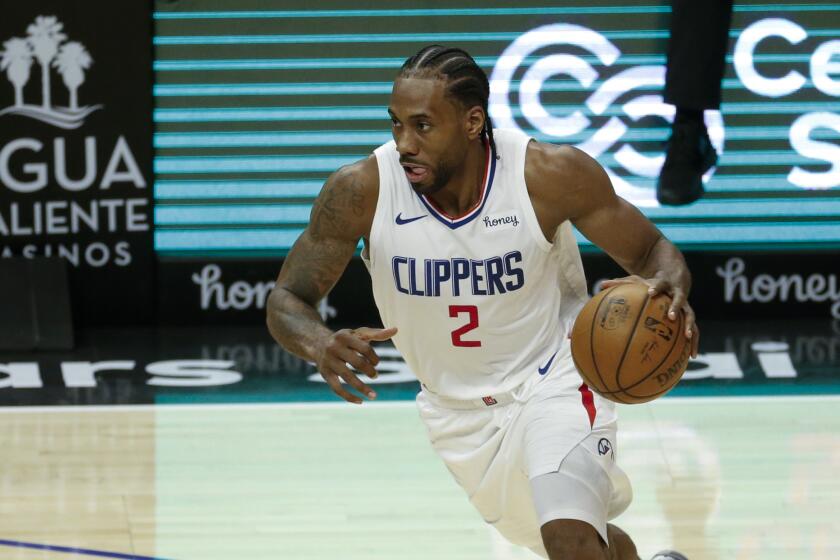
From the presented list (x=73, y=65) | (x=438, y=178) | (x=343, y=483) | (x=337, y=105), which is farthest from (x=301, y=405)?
(x=438, y=178)

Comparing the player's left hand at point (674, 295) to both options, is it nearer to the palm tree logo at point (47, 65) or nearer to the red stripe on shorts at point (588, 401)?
the red stripe on shorts at point (588, 401)

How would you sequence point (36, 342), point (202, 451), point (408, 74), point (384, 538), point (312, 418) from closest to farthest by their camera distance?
1. point (408, 74)
2. point (384, 538)
3. point (202, 451)
4. point (312, 418)
5. point (36, 342)

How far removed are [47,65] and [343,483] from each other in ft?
12.2

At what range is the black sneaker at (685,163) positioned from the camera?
857cm

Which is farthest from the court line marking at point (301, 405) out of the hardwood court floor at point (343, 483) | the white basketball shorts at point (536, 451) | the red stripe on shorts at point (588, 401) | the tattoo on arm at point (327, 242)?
the red stripe on shorts at point (588, 401)

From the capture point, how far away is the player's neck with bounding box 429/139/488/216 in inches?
166

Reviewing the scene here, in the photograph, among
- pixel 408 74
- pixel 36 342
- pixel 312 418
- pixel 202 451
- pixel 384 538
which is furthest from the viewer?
pixel 36 342

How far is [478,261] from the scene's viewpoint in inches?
164

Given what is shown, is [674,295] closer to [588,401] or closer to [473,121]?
[588,401]

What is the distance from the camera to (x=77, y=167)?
28.4 feet

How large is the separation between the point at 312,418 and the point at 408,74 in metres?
3.42

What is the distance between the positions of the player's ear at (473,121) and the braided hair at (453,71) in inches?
0.7

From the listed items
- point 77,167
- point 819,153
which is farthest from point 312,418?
point 819,153

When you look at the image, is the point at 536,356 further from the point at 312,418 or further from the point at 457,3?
the point at 457,3
